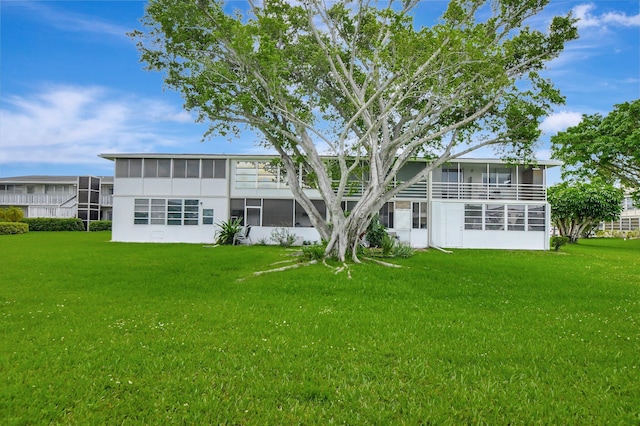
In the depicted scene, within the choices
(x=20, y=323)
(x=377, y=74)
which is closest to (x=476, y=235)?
(x=377, y=74)

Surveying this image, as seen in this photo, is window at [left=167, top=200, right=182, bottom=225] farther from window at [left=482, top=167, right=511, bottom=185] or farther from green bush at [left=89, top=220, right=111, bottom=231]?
green bush at [left=89, top=220, right=111, bottom=231]

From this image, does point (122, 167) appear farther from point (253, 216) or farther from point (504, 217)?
point (504, 217)

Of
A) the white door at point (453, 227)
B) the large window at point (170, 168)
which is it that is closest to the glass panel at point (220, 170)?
the large window at point (170, 168)

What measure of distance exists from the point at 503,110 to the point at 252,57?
31.5 feet

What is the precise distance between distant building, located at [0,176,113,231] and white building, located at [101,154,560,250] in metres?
25.2

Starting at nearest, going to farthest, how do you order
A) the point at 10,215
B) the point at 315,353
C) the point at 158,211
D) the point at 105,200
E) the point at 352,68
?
the point at 315,353
the point at 352,68
the point at 158,211
the point at 10,215
the point at 105,200

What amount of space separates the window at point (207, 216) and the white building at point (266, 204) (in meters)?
0.06

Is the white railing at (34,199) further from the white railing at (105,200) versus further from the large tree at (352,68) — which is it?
the large tree at (352,68)

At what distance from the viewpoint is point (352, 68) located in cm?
1393

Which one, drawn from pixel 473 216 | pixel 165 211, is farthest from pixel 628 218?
pixel 165 211

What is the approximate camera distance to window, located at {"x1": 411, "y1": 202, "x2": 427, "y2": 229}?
24.3m

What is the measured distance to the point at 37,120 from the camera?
18188 millimetres

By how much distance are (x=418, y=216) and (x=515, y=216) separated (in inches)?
223

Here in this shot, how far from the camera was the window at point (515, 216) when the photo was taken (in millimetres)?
23984
